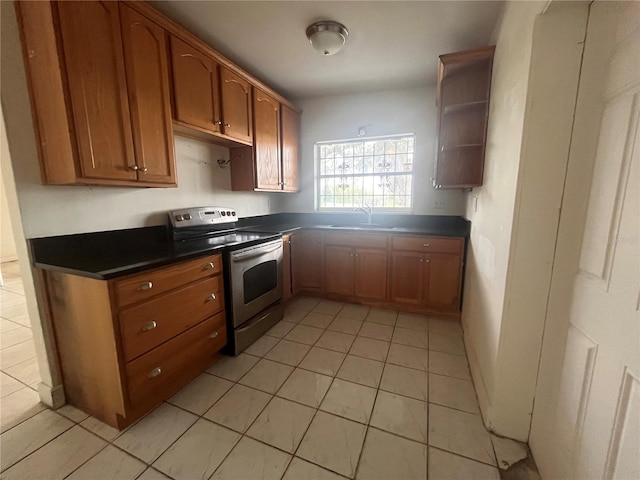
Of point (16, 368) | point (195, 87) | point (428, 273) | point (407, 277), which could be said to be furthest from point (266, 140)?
point (16, 368)

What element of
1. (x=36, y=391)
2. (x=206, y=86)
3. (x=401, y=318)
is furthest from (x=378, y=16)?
(x=36, y=391)

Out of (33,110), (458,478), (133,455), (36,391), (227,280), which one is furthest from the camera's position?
(227,280)

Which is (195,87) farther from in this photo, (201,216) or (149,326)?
(149,326)

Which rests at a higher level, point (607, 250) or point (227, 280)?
point (607, 250)

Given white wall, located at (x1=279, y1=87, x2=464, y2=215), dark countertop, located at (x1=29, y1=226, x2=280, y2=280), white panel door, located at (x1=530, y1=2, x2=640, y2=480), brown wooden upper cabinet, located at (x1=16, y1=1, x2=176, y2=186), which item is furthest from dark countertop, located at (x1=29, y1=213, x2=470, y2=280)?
white panel door, located at (x1=530, y1=2, x2=640, y2=480)

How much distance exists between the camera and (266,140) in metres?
2.79

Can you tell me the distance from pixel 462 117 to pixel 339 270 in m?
1.88

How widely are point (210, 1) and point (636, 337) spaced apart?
2.59m

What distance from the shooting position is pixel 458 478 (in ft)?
3.72

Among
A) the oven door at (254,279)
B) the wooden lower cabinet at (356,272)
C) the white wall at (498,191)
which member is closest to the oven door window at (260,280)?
the oven door at (254,279)

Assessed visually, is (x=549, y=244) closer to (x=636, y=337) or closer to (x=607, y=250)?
(x=607, y=250)

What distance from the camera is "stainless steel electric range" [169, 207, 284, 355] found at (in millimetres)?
1984

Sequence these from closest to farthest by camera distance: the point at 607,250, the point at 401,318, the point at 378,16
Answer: the point at 607,250 < the point at 378,16 < the point at 401,318

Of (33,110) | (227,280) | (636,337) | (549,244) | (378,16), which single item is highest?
(378,16)
